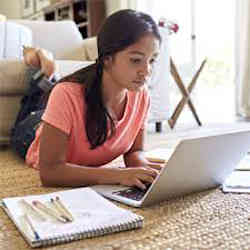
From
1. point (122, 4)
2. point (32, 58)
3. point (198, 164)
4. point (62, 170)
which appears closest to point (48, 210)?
point (62, 170)

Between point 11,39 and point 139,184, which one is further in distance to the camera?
point 11,39

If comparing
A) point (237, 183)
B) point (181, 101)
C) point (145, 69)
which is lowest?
point (181, 101)

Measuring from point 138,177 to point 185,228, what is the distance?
8.6 inches

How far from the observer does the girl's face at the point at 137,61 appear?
Answer: 3.43 ft

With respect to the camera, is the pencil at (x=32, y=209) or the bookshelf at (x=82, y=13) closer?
the pencil at (x=32, y=209)

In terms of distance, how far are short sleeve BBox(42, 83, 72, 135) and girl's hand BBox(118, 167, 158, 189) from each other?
0.62 feet

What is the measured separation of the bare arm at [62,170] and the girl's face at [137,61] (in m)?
0.21

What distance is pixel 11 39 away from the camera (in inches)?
91.6

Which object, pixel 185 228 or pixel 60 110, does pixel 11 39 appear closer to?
pixel 60 110

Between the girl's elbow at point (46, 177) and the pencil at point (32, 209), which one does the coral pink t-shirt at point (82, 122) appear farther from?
the pencil at point (32, 209)

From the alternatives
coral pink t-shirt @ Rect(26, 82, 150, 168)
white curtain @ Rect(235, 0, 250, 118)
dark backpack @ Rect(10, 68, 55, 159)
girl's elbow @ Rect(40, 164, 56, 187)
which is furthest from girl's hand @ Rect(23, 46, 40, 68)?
white curtain @ Rect(235, 0, 250, 118)

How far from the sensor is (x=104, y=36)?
109 cm

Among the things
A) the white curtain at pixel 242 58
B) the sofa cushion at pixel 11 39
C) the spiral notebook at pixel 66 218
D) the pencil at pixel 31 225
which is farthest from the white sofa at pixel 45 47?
the pencil at pixel 31 225

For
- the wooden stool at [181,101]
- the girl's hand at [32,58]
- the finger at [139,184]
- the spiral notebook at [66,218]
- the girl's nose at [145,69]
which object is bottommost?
the wooden stool at [181,101]
